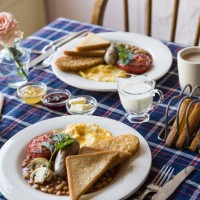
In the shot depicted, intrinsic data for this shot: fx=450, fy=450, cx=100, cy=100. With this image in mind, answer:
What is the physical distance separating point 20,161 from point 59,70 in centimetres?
49

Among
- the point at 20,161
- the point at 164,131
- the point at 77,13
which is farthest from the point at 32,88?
the point at 77,13

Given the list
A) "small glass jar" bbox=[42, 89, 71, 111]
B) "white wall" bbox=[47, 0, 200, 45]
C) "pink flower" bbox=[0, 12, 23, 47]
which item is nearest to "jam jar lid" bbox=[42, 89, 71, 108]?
"small glass jar" bbox=[42, 89, 71, 111]

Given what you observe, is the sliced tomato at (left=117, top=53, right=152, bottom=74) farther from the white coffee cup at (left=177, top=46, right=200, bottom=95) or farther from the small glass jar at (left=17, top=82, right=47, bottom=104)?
the small glass jar at (left=17, top=82, right=47, bottom=104)

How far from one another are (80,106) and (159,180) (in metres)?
0.41

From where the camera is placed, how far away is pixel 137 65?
160 centimetres

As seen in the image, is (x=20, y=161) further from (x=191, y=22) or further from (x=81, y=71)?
(x=191, y=22)

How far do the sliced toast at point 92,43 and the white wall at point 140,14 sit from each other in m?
1.07

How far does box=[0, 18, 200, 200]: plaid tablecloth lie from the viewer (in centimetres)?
118

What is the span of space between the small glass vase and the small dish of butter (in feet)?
0.77

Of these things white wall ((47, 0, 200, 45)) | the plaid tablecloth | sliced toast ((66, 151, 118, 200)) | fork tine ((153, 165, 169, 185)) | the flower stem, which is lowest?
white wall ((47, 0, 200, 45))

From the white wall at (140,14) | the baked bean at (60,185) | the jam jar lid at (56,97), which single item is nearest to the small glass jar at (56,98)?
the jam jar lid at (56,97)

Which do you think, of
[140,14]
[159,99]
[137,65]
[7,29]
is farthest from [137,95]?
[140,14]

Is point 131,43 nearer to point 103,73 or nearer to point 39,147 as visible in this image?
point 103,73

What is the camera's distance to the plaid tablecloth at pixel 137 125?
1177 mm
